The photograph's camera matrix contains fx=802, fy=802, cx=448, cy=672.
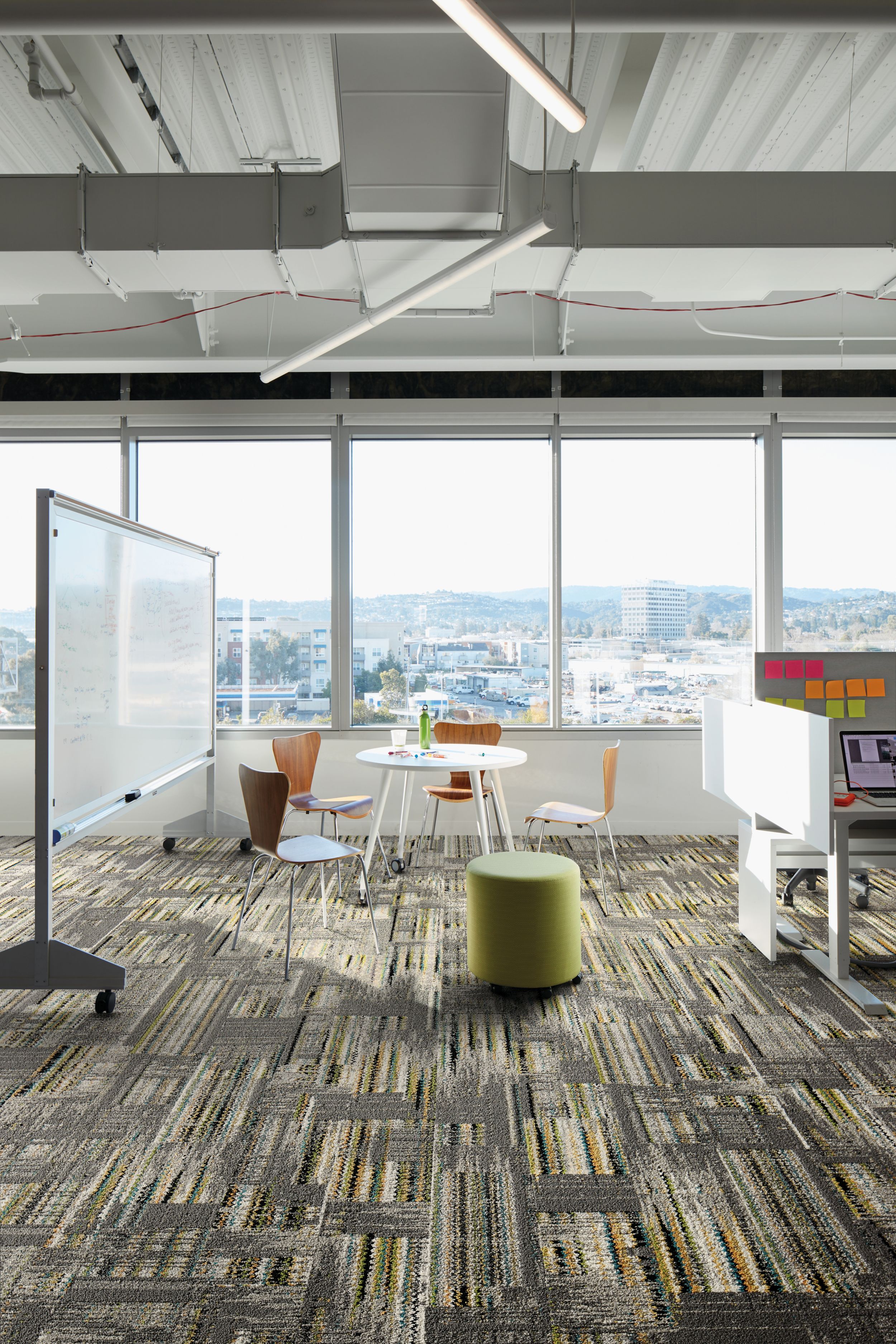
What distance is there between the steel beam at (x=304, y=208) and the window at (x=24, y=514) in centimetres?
286

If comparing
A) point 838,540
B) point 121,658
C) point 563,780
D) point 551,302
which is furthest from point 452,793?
point 838,540

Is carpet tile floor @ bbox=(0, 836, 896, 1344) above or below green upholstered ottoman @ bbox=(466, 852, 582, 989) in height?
below

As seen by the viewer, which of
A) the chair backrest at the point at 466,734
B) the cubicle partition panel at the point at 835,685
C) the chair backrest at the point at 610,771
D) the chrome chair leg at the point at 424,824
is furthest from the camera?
the chrome chair leg at the point at 424,824

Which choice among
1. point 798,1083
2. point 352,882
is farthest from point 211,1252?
point 352,882

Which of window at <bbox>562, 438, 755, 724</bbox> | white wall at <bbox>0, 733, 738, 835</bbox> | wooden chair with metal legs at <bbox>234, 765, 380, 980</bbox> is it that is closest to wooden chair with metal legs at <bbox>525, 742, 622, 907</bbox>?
white wall at <bbox>0, 733, 738, 835</bbox>

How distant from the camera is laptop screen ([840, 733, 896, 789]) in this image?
3789 millimetres

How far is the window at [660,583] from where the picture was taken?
6.48 metres

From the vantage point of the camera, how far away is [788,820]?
3.62m

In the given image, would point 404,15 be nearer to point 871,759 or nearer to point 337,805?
point 871,759

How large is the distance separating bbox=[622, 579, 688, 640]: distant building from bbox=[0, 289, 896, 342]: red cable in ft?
6.62

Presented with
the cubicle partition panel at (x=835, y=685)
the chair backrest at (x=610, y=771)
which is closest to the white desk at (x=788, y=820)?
the cubicle partition panel at (x=835, y=685)

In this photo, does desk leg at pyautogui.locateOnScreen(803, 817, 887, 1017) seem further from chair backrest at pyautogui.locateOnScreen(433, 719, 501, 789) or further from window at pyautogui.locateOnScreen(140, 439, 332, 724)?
window at pyautogui.locateOnScreen(140, 439, 332, 724)

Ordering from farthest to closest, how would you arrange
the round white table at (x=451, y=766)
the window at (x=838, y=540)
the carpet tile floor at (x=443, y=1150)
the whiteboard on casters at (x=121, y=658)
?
the window at (x=838, y=540) < the round white table at (x=451, y=766) < the whiteboard on casters at (x=121, y=658) < the carpet tile floor at (x=443, y=1150)

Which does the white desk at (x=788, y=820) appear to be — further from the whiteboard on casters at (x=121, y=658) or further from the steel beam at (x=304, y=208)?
the whiteboard on casters at (x=121, y=658)
